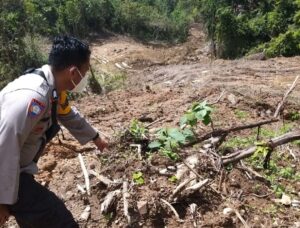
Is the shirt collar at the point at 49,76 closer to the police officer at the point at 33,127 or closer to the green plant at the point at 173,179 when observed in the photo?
the police officer at the point at 33,127

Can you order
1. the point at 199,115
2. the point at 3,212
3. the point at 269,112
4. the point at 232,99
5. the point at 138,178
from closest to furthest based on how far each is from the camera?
the point at 3,212, the point at 138,178, the point at 199,115, the point at 269,112, the point at 232,99

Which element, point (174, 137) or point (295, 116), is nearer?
point (174, 137)

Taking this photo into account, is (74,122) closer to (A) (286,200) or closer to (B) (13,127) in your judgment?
(B) (13,127)

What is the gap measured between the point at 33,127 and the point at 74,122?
80 cm

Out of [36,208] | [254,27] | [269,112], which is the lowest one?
[254,27]

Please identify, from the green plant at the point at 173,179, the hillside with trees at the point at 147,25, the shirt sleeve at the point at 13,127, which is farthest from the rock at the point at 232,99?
the hillside with trees at the point at 147,25

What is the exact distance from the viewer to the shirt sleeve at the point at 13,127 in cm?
218

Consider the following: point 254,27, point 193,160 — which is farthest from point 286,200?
point 254,27

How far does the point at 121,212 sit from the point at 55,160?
1494mm

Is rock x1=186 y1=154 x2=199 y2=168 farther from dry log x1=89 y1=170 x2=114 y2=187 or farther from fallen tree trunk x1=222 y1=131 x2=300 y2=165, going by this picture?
dry log x1=89 y1=170 x2=114 y2=187

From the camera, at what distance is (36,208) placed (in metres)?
2.48

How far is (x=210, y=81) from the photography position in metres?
9.97

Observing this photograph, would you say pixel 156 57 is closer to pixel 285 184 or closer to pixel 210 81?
pixel 210 81

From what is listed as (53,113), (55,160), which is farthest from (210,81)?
(53,113)
